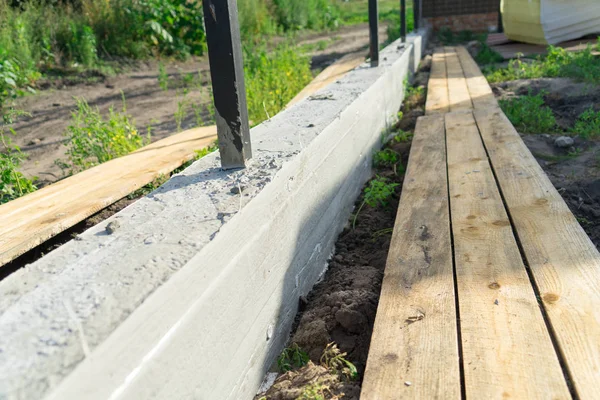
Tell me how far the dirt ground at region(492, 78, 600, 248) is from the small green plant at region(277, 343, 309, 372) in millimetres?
1526

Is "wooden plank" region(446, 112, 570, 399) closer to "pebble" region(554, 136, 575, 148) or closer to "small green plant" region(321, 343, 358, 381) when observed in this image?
"small green plant" region(321, 343, 358, 381)

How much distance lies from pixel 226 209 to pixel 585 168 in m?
2.83

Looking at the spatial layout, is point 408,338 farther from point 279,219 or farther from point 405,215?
point 405,215

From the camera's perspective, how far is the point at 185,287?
4.33ft

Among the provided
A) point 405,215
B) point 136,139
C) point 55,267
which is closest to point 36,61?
point 136,139

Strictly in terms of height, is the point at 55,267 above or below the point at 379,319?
above

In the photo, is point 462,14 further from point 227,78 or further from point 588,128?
point 227,78

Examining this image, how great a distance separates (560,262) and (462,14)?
12.4 meters

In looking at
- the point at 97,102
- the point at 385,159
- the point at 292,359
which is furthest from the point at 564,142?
the point at 97,102

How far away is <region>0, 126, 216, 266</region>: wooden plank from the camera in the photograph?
7.79 ft

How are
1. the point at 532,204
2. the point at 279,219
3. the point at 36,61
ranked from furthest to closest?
the point at 36,61, the point at 532,204, the point at 279,219

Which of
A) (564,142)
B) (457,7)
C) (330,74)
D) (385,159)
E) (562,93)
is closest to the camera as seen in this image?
(385,159)

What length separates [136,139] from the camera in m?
4.36

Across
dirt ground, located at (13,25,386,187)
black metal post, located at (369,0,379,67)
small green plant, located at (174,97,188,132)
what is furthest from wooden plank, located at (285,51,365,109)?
dirt ground, located at (13,25,386,187)
